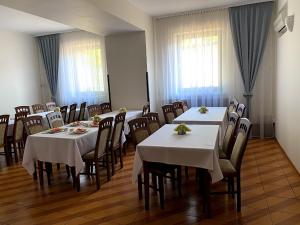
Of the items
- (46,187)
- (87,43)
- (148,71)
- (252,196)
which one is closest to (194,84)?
(148,71)

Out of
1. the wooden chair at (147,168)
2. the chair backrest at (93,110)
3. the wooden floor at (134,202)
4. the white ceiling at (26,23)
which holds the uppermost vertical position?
the white ceiling at (26,23)

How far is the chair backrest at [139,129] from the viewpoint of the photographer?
3.29 meters

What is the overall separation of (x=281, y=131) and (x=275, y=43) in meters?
1.82

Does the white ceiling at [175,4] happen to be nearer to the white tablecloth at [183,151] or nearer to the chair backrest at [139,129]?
the chair backrest at [139,129]

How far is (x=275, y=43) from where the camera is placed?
17.8ft

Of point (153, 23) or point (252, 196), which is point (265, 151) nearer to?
point (252, 196)

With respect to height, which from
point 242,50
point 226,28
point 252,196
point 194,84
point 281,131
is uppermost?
point 226,28

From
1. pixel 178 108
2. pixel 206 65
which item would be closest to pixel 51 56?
pixel 178 108

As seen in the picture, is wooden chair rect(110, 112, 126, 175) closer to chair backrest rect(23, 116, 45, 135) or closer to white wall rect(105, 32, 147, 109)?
chair backrest rect(23, 116, 45, 135)

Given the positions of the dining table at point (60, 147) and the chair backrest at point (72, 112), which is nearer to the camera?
the dining table at point (60, 147)

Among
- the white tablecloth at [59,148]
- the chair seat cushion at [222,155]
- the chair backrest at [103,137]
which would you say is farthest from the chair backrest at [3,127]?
the chair seat cushion at [222,155]

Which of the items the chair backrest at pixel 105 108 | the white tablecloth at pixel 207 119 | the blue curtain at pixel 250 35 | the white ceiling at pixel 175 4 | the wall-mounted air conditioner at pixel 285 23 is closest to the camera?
the wall-mounted air conditioner at pixel 285 23

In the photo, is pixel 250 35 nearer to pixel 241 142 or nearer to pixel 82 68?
pixel 241 142

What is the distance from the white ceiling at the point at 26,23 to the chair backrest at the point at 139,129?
11.3 ft
